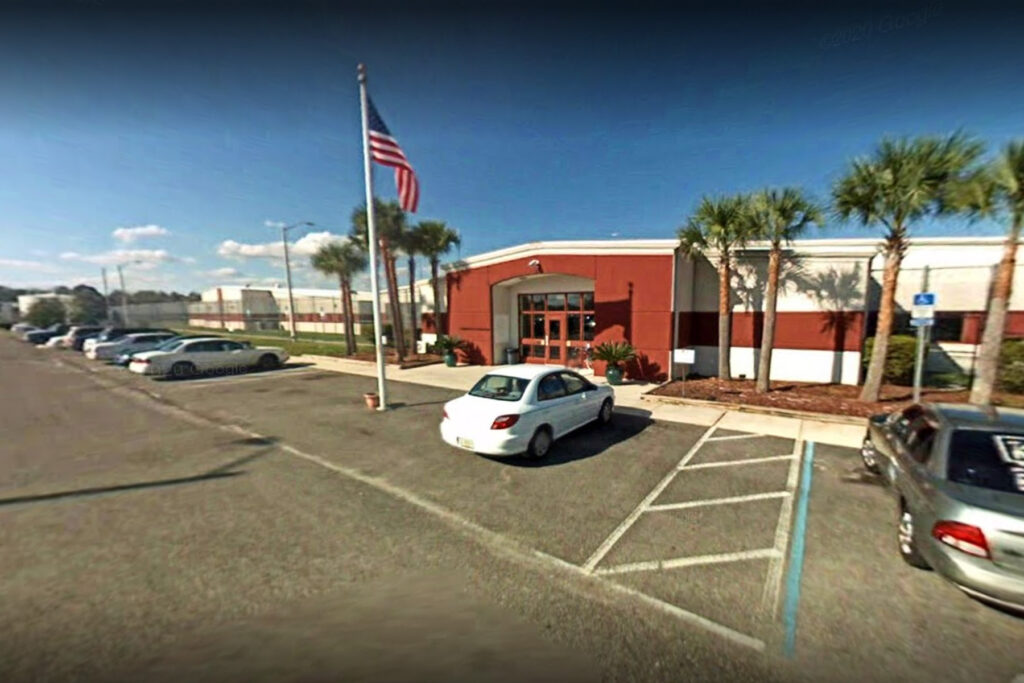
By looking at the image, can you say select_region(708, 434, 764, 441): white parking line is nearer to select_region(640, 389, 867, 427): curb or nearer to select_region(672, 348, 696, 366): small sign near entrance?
select_region(640, 389, 867, 427): curb

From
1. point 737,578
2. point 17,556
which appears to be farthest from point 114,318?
point 737,578

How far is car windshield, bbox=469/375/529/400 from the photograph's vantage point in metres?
6.78

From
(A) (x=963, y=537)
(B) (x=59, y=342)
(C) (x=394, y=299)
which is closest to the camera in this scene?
(A) (x=963, y=537)

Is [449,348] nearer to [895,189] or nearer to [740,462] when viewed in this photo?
[740,462]

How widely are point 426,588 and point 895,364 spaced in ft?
47.8

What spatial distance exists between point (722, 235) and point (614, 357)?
191 inches

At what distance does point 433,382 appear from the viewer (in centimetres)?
1412

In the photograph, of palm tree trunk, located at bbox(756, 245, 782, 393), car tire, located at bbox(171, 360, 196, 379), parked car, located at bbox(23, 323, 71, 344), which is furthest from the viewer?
parked car, located at bbox(23, 323, 71, 344)

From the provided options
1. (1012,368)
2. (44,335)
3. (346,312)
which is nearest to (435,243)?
(346,312)

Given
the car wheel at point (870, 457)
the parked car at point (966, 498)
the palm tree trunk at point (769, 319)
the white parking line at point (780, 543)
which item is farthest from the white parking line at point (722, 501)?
the palm tree trunk at point (769, 319)

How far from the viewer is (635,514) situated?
4980 mm

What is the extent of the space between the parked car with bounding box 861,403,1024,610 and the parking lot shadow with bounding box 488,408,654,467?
403cm

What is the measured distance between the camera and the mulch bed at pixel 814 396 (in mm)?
9320

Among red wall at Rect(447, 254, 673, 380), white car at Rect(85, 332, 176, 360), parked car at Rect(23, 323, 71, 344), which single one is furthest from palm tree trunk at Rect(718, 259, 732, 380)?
parked car at Rect(23, 323, 71, 344)
